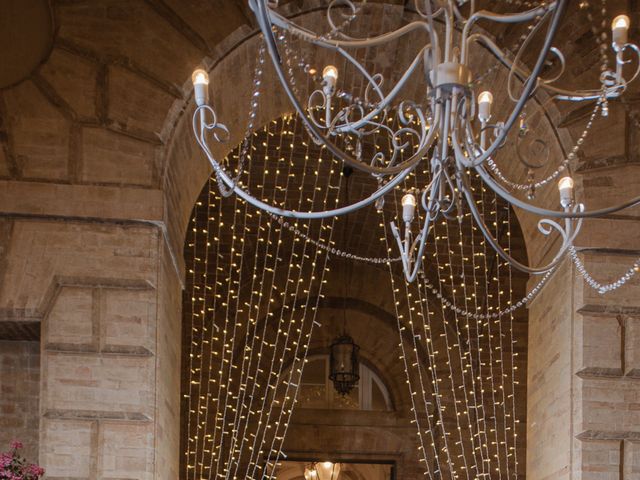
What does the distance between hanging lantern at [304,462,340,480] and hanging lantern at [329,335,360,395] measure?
539 cm

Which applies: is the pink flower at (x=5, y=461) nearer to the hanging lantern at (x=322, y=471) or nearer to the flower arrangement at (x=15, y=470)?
the flower arrangement at (x=15, y=470)

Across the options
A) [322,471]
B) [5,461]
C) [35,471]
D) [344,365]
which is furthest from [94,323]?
[322,471]

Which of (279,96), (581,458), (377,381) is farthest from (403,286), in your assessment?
(581,458)

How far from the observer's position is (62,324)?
26.3 feet

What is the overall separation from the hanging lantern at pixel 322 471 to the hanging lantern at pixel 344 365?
5.39 meters

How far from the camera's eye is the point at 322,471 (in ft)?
56.6

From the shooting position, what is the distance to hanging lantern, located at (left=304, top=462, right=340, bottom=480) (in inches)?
675

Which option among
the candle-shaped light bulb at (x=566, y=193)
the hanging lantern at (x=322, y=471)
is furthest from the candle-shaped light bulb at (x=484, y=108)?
the hanging lantern at (x=322, y=471)

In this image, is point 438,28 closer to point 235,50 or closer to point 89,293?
point 235,50

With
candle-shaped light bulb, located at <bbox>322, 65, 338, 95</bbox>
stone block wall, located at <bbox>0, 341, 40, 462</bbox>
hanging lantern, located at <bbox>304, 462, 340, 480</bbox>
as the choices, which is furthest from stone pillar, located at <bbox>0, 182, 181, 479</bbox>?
hanging lantern, located at <bbox>304, 462, 340, 480</bbox>

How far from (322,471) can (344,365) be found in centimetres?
573

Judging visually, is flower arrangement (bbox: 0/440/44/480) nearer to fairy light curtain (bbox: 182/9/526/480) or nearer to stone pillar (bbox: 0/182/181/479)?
stone pillar (bbox: 0/182/181/479)

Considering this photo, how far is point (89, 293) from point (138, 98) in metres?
1.46

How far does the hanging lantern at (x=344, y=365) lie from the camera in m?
11.9
